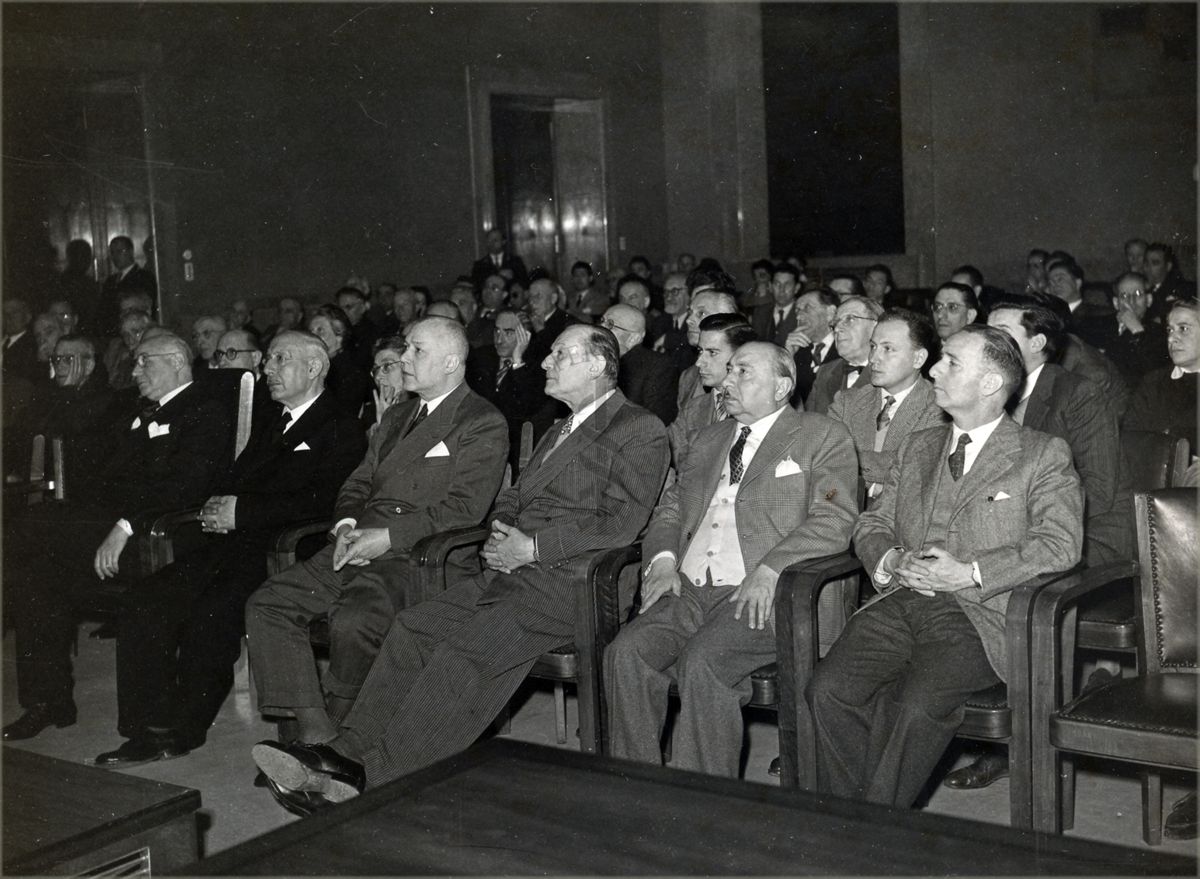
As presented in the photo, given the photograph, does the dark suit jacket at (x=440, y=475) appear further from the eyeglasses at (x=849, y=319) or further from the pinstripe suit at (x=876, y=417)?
the eyeglasses at (x=849, y=319)

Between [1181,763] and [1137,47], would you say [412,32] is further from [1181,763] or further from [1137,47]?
[1181,763]

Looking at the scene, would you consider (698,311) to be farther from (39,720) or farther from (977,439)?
(39,720)

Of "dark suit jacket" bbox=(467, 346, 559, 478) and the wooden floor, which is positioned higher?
"dark suit jacket" bbox=(467, 346, 559, 478)

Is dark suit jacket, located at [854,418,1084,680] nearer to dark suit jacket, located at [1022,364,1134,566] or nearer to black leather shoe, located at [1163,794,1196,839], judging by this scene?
dark suit jacket, located at [1022,364,1134,566]

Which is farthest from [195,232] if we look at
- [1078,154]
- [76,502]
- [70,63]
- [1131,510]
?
[1131,510]

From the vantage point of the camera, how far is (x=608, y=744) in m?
3.18

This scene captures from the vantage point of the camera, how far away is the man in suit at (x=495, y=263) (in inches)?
452

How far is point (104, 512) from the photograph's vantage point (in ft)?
14.5

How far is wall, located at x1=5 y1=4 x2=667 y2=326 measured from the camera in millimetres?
10219

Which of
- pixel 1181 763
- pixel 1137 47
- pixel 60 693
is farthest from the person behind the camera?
pixel 1137 47

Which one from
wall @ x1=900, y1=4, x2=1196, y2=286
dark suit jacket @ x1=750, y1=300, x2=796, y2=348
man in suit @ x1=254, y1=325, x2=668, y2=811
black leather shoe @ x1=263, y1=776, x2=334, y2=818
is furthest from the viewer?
wall @ x1=900, y1=4, x2=1196, y2=286

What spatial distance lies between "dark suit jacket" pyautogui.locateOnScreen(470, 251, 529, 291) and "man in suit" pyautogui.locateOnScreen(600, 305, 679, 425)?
584 cm

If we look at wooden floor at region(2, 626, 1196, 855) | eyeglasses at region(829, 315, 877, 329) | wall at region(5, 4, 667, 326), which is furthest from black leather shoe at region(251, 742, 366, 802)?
wall at region(5, 4, 667, 326)

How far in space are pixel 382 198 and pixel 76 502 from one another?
740 centimetres
